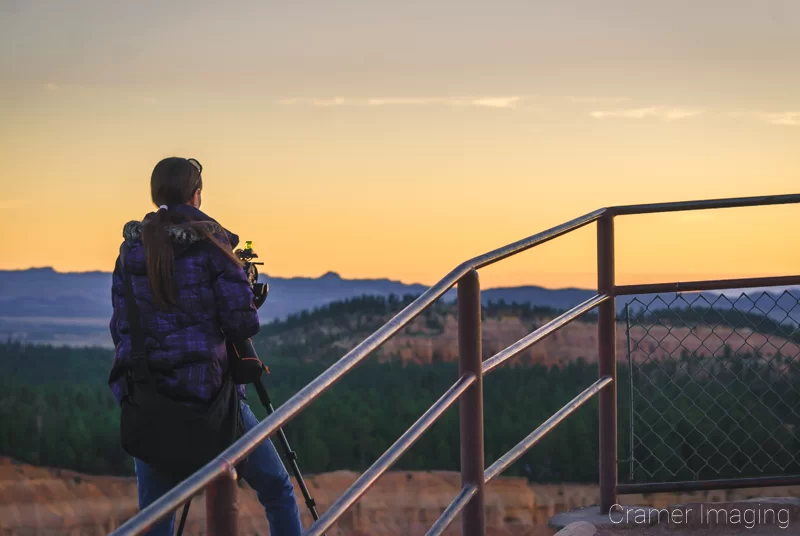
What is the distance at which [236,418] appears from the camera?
96.3 inches

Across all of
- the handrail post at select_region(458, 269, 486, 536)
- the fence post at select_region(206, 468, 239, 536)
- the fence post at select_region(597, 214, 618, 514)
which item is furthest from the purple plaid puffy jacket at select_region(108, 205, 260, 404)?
the fence post at select_region(597, 214, 618, 514)

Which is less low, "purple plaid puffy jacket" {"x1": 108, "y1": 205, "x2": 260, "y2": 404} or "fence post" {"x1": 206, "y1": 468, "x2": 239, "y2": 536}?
"purple plaid puffy jacket" {"x1": 108, "y1": 205, "x2": 260, "y2": 404}

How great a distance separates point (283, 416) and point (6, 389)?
51.2m

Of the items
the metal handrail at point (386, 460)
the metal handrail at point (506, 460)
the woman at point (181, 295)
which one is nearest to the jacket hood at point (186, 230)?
the woman at point (181, 295)

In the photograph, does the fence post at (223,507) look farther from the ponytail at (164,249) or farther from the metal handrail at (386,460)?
the ponytail at (164,249)

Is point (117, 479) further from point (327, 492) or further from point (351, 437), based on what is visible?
point (351, 437)

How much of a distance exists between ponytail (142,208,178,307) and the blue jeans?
0.45 meters

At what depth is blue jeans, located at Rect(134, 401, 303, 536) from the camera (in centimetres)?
246

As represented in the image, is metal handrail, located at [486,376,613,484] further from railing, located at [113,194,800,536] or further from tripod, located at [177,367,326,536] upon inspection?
tripod, located at [177,367,326,536]

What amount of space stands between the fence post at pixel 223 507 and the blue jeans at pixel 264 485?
1089 mm

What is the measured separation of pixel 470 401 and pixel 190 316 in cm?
71

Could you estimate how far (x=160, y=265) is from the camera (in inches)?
89.8

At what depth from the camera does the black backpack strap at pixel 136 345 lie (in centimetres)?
231

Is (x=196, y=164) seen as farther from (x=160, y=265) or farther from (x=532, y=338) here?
(x=532, y=338)
